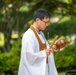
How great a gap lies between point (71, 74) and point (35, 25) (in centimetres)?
110

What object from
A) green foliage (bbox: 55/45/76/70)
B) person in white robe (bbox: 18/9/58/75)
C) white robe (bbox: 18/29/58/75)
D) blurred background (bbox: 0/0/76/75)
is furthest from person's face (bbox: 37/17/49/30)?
green foliage (bbox: 55/45/76/70)

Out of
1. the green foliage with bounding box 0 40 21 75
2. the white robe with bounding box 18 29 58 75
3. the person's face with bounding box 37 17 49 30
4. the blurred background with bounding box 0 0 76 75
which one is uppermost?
the blurred background with bounding box 0 0 76 75

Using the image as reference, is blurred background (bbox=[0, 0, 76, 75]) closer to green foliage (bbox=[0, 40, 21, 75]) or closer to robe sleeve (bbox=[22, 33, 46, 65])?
green foliage (bbox=[0, 40, 21, 75])

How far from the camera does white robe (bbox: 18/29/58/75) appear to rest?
551 cm

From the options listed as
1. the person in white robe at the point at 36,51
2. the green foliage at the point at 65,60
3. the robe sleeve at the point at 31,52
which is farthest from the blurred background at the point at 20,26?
the robe sleeve at the point at 31,52

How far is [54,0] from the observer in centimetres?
1341

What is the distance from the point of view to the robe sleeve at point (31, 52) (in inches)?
216

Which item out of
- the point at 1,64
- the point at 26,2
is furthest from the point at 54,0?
the point at 1,64

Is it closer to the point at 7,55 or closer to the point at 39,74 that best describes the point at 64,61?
the point at 7,55

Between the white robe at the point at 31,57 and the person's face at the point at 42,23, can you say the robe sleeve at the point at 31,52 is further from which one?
the person's face at the point at 42,23

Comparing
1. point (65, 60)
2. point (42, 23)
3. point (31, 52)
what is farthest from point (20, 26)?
point (31, 52)

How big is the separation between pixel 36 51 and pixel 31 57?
0.10 m

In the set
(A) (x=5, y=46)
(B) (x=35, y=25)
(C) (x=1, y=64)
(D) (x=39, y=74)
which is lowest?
(D) (x=39, y=74)

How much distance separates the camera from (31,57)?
552cm
